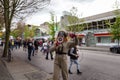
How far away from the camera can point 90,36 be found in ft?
157

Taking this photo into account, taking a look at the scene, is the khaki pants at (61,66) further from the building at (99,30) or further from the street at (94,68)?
the building at (99,30)

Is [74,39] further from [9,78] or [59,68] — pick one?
[9,78]

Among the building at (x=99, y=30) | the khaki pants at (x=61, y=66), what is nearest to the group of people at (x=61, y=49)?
the khaki pants at (x=61, y=66)

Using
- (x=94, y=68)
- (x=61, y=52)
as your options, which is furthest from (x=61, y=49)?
(x=94, y=68)

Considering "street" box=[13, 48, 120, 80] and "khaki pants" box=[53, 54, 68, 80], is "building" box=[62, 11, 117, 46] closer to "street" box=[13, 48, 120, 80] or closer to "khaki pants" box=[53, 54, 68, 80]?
"street" box=[13, 48, 120, 80]

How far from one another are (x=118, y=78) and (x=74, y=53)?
228 cm

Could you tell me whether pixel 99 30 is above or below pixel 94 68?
above

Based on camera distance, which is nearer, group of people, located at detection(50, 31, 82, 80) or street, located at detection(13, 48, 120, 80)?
group of people, located at detection(50, 31, 82, 80)

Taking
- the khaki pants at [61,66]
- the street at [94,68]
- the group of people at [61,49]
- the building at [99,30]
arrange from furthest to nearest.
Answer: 1. the building at [99,30]
2. the street at [94,68]
3. the khaki pants at [61,66]
4. the group of people at [61,49]

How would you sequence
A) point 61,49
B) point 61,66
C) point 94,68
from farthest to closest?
1. point 94,68
2. point 61,66
3. point 61,49

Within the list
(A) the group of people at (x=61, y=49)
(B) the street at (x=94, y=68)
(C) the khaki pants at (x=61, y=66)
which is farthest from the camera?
(B) the street at (x=94, y=68)

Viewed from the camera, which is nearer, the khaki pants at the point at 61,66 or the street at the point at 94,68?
the khaki pants at the point at 61,66

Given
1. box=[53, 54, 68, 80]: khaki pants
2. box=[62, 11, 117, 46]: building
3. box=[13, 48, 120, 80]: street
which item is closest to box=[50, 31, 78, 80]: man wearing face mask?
box=[53, 54, 68, 80]: khaki pants

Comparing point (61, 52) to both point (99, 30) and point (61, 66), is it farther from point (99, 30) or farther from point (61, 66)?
point (99, 30)
